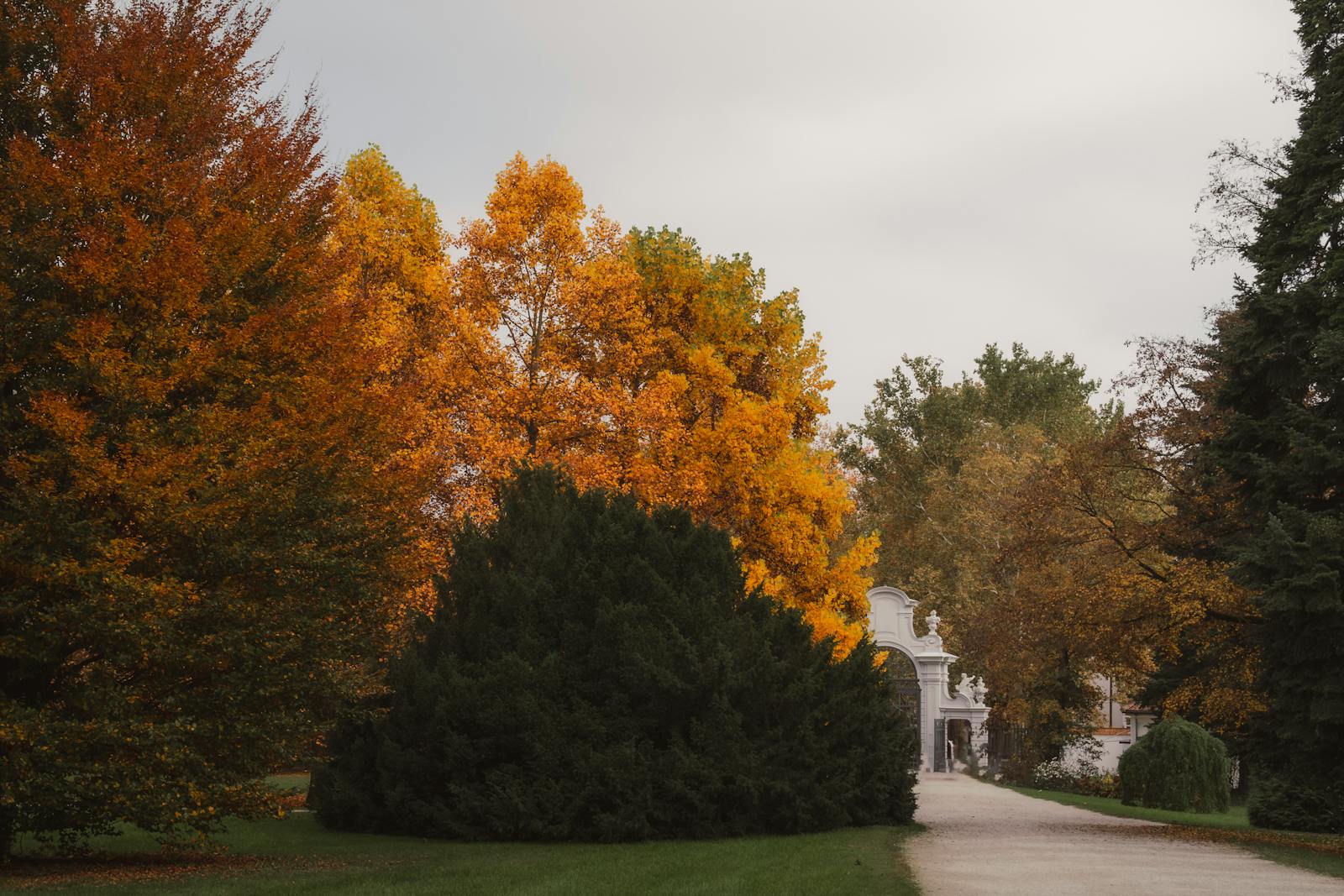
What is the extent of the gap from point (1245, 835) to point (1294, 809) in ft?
16.1

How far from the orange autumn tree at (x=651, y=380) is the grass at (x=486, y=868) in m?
7.93

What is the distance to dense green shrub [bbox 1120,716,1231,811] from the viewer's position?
25297 millimetres

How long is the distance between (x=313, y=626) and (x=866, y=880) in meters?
5.76

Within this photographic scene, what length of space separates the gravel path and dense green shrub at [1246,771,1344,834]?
10.5 ft

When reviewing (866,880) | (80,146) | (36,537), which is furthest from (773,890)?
(80,146)

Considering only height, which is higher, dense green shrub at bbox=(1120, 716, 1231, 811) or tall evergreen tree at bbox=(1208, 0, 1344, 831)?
tall evergreen tree at bbox=(1208, 0, 1344, 831)

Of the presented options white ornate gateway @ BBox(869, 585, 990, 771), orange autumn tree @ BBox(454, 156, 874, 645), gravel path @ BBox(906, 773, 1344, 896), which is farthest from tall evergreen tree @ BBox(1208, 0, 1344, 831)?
white ornate gateway @ BBox(869, 585, 990, 771)

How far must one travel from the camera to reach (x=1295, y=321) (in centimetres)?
1664

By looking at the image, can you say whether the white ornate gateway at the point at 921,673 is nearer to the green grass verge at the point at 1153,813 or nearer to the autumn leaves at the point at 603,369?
the green grass verge at the point at 1153,813

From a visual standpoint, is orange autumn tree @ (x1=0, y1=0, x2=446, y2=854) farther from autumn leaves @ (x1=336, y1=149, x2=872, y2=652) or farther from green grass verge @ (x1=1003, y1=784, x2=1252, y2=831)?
green grass verge @ (x1=1003, y1=784, x2=1252, y2=831)

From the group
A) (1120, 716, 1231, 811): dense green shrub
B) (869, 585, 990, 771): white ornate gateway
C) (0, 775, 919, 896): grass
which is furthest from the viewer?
(869, 585, 990, 771): white ornate gateway

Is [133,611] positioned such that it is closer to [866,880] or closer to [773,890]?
[773,890]

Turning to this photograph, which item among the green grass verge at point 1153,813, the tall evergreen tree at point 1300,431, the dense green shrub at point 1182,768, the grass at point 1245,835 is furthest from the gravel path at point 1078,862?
the dense green shrub at point 1182,768

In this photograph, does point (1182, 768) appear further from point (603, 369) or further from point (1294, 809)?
point (603, 369)
